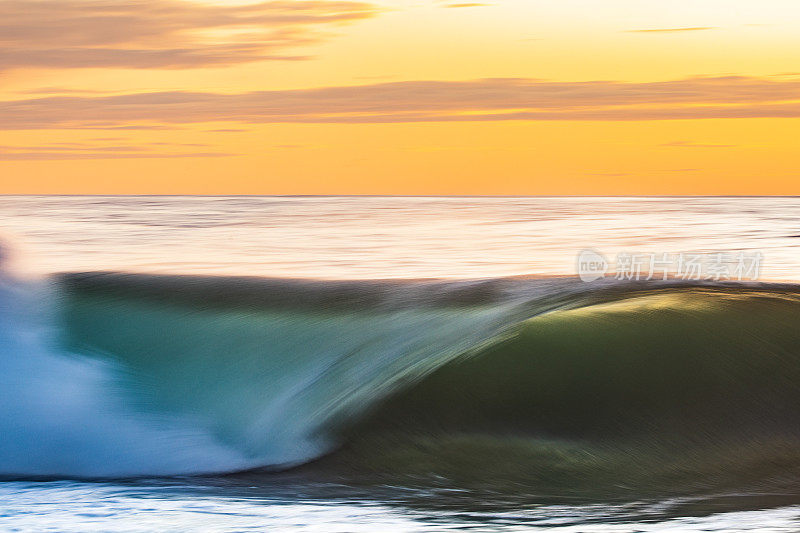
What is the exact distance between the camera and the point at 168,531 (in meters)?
3.35

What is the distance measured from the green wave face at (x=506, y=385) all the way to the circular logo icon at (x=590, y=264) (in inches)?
31.9

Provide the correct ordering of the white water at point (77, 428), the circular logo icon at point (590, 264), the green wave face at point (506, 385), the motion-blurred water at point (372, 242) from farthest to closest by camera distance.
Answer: the motion-blurred water at point (372, 242) → the circular logo icon at point (590, 264) → the white water at point (77, 428) → the green wave face at point (506, 385)

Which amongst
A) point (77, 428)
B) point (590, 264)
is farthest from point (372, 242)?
point (77, 428)

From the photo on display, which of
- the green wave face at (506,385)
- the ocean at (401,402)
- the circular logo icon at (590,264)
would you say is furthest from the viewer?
the circular logo icon at (590,264)

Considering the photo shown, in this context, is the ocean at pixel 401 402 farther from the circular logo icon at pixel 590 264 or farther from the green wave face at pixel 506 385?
the circular logo icon at pixel 590 264

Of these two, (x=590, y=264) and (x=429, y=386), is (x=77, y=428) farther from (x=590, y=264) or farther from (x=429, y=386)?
(x=590, y=264)

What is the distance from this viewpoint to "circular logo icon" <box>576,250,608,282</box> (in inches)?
291

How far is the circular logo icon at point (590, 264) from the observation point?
740 cm

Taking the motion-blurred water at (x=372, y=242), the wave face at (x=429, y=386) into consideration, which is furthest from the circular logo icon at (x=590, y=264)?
the wave face at (x=429, y=386)

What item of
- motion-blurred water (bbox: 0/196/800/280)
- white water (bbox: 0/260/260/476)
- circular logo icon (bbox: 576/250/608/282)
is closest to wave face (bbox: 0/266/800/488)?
white water (bbox: 0/260/260/476)

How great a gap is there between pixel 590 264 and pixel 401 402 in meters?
4.77

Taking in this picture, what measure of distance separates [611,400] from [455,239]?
8.20 metres

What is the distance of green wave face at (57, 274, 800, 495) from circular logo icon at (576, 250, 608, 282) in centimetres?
81

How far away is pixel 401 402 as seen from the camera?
4.62 metres
